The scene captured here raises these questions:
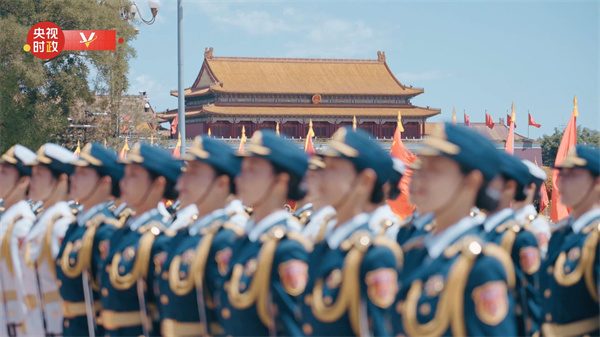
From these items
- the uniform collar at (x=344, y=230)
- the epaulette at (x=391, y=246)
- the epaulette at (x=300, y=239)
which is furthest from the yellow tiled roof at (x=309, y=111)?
the epaulette at (x=391, y=246)

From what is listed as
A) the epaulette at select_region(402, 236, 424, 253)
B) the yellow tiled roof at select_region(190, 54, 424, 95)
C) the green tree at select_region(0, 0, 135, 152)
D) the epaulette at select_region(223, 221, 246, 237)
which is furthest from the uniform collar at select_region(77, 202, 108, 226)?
the yellow tiled roof at select_region(190, 54, 424, 95)

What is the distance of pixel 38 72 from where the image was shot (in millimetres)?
→ 26094

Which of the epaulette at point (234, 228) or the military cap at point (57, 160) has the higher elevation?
the military cap at point (57, 160)

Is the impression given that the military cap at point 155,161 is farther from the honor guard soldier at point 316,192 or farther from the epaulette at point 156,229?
the honor guard soldier at point 316,192

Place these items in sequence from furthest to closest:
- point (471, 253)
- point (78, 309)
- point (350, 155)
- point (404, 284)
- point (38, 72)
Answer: point (38, 72)
point (78, 309)
point (350, 155)
point (404, 284)
point (471, 253)

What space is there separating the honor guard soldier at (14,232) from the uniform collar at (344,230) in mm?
2986

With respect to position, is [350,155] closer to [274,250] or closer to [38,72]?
[274,250]

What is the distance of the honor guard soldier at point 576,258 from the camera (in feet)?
13.4

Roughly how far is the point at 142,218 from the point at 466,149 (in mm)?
2263

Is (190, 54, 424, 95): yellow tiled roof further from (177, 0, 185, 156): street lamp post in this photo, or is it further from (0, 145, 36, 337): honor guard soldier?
(0, 145, 36, 337): honor guard soldier

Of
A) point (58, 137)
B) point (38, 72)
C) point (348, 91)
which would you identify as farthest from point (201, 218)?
point (348, 91)

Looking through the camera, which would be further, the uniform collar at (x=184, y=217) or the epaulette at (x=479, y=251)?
the uniform collar at (x=184, y=217)

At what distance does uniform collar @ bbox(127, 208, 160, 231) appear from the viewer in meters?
4.93

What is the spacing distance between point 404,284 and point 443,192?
39 cm
